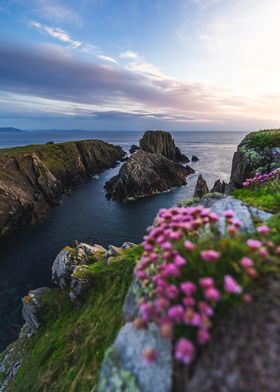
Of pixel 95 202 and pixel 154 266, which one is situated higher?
pixel 154 266

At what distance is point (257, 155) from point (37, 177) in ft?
239

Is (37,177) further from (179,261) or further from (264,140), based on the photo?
(179,261)

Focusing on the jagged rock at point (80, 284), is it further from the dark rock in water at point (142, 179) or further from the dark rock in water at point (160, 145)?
the dark rock in water at point (160, 145)

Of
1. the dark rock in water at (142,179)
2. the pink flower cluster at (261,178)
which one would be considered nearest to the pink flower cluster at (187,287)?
the pink flower cluster at (261,178)

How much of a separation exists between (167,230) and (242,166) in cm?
1409

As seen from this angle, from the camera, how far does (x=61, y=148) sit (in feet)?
375

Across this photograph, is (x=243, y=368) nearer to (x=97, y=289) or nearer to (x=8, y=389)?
(x=97, y=289)

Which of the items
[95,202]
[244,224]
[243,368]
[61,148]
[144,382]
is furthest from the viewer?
[61,148]

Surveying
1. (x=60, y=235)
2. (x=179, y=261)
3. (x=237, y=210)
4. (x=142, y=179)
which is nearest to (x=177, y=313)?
(x=179, y=261)

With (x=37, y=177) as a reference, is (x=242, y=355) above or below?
above

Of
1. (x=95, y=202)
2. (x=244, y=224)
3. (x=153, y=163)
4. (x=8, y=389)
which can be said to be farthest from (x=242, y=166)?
(x=153, y=163)

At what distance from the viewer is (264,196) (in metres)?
7.95

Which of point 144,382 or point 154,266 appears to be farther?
point 154,266

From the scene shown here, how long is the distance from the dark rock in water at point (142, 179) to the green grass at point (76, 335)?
52107 millimetres
